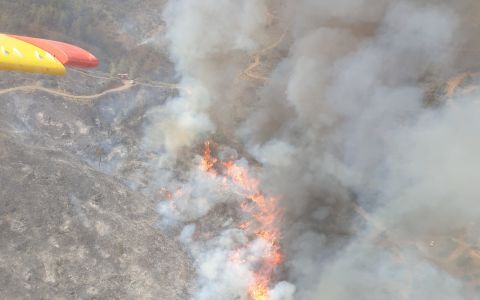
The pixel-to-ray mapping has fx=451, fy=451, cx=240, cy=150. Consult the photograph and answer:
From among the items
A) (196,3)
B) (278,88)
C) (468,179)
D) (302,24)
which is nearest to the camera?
(468,179)

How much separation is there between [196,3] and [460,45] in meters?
26.5

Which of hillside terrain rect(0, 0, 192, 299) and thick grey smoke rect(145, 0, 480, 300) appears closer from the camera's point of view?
hillside terrain rect(0, 0, 192, 299)

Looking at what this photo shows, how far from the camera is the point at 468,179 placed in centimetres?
3028

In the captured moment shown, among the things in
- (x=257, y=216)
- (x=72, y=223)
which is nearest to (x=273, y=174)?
(x=257, y=216)

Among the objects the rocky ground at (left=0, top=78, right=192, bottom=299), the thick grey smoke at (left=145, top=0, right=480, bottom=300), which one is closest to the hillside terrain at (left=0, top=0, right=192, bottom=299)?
the rocky ground at (left=0, top=78, right=192, bottom=299)

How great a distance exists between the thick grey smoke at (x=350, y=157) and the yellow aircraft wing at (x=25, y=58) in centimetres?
1015

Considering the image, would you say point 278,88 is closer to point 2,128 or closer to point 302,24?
point 302,24

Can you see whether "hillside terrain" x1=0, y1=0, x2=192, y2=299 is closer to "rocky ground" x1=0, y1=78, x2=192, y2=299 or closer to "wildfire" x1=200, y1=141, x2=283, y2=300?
"rocky ground" x1=0, y1=78, x2=192, y2=299

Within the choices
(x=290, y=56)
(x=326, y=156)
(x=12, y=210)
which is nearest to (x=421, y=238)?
(x=326, y=156)

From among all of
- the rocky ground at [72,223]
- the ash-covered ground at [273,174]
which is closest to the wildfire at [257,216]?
the ash-covered ground at [273,174]

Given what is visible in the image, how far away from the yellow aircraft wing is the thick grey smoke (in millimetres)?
10154

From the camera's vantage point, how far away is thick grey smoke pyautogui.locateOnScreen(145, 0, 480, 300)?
28.4m

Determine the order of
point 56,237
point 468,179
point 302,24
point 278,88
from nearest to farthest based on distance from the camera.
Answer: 1. point 56,237
2. point 468,179
3. point 278,88
4. point 302,24

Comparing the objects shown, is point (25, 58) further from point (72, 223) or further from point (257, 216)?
point (257, 216)
